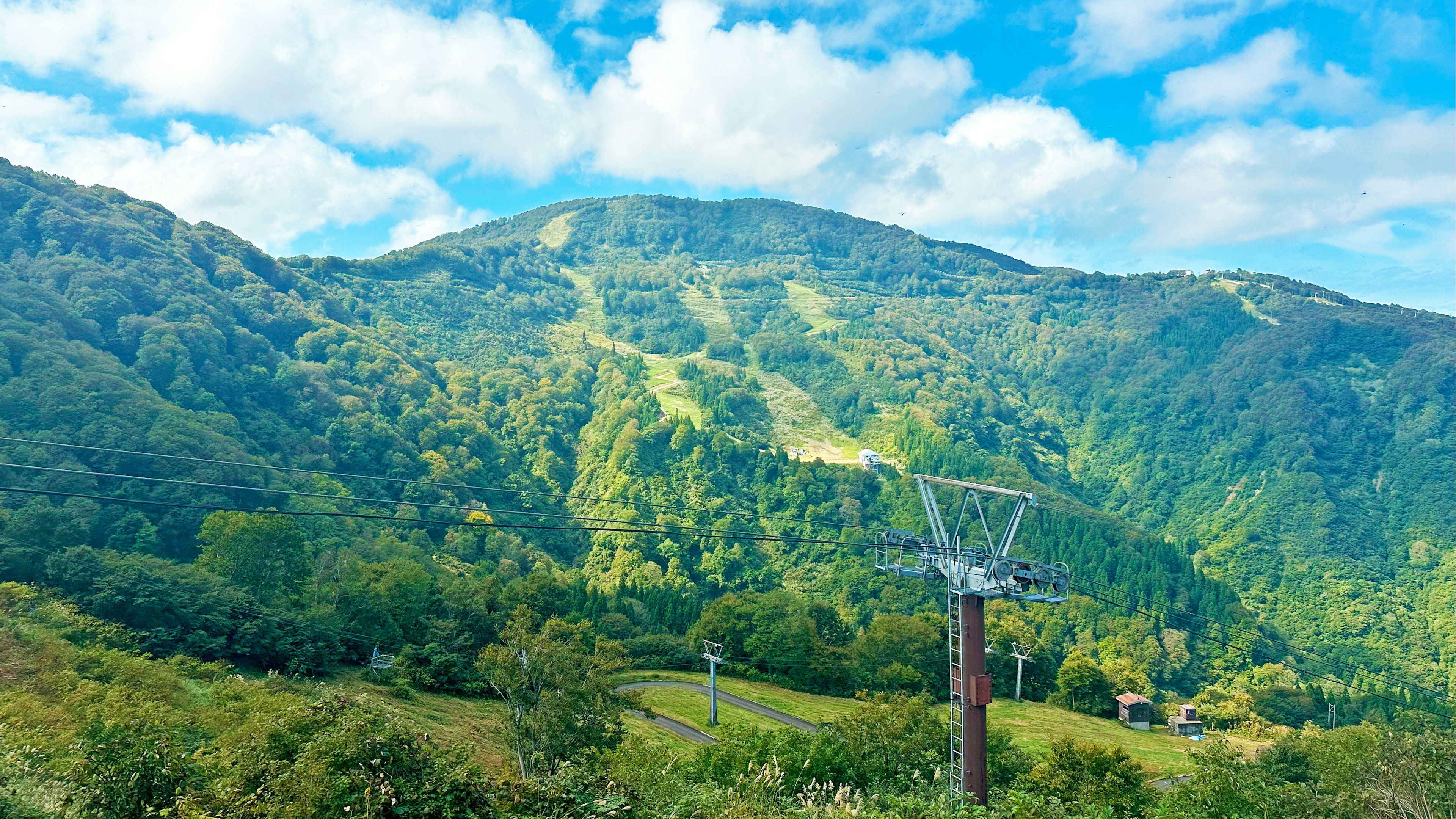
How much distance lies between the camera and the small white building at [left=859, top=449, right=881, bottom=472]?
164m

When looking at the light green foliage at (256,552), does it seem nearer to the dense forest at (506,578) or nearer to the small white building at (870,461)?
the dense forest at (506,578)

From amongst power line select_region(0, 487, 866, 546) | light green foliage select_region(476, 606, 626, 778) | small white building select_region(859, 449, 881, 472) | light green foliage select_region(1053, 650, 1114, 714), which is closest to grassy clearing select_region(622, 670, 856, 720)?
light green foliage select_region(1053, 650, 1114, 714)

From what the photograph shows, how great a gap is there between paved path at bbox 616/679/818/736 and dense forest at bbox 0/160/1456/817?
19.0 feet

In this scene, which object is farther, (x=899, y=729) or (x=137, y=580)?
(x=137, y=580)

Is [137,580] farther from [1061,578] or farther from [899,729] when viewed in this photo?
[1061,578]

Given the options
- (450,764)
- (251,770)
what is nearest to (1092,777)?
(450,764)

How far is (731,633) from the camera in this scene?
254 ft

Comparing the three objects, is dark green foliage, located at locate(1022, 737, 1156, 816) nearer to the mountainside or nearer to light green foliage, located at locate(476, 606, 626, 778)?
light green foliage, located at locate(476, 606, 626, 778)

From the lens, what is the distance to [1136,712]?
7894cm

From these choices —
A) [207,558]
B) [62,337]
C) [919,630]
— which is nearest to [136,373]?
[62,337]

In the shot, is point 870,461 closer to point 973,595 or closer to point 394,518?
point 973,595

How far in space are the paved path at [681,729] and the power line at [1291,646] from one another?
90559mm

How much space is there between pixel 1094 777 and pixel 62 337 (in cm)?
11756

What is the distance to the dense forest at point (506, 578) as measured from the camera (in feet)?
77.2
